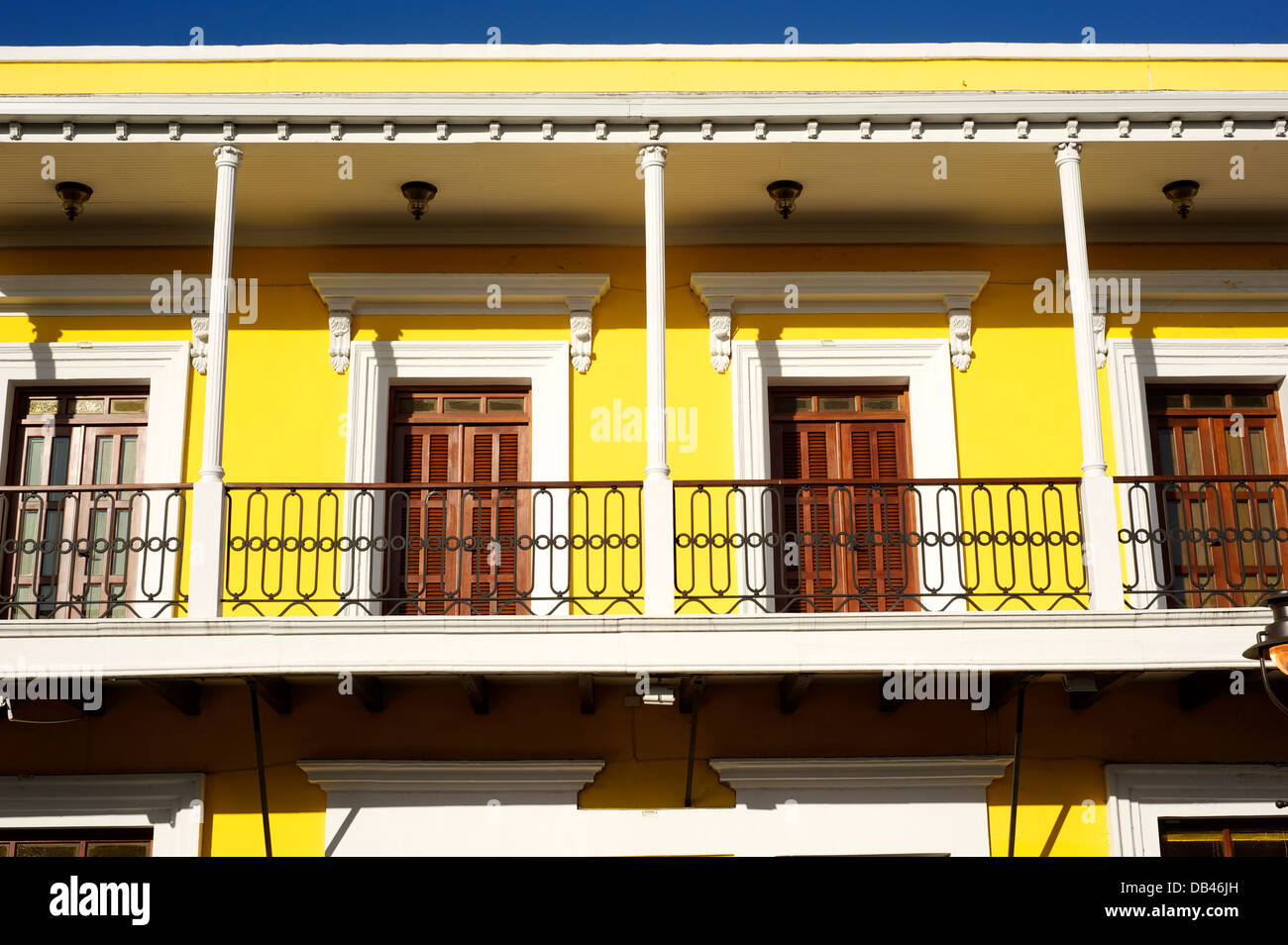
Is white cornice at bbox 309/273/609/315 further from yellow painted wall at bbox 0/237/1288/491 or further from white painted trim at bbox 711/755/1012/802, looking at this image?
white painted trim at bbox 711/755/1012/802

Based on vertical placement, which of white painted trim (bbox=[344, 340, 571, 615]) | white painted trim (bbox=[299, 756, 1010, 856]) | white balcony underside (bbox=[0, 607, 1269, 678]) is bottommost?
white painted trim (bbox=[299, 756, 1010, 856])

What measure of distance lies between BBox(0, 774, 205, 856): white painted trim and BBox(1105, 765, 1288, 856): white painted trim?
585 centimetres

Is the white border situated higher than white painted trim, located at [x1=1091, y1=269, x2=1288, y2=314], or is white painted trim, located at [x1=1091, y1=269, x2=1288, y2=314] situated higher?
white painted trim, located at [x1=1091, y1=269, x2=1288, y2=314]

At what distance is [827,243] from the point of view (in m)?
11.3

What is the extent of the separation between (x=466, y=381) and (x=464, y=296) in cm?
61

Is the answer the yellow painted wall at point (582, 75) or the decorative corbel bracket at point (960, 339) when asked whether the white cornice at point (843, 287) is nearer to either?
the decorative corbel bracket at point (960, 339)

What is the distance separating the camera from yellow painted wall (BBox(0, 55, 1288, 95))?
1069 cm

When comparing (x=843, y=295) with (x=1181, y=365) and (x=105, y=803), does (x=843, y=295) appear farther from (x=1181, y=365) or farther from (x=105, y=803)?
(x=105, y=803)

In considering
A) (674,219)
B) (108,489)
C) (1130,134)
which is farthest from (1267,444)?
(108,489)

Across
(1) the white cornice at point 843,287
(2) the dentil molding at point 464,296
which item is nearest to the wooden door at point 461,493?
(2) the dentil molding at point 464,296

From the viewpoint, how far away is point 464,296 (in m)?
11.1

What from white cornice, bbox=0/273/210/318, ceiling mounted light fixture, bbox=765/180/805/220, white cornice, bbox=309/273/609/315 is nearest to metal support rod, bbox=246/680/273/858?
white cornice, bbox=309/273/609/315

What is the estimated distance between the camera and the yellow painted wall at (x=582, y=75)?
10688mm

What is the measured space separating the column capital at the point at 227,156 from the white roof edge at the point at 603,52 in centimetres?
126
